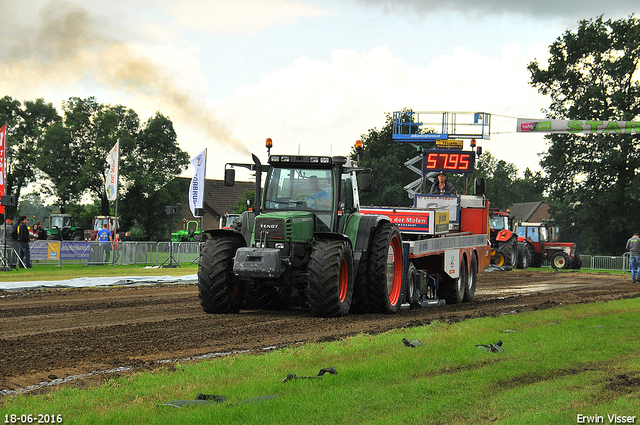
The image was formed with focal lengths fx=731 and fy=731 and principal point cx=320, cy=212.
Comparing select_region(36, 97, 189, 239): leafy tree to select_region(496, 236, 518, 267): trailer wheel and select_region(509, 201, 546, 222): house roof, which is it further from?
select_region(509, 201, 546, 222): house roof

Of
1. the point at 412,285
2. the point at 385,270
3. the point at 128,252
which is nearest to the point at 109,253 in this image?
the point at 128,252

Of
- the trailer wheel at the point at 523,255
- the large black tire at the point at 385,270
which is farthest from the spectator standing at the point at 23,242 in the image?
the trailer wheel at the point at 523,255

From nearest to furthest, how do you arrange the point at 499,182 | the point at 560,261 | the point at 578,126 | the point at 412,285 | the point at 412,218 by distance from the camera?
the point at 412,285, the point at 412,218, the point at 578,126, the point at 560,261, the point at 499,182

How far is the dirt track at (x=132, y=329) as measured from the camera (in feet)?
24.9

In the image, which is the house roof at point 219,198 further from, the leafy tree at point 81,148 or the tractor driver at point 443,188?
the tractor driver at point 443,188

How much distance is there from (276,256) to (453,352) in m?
3.80

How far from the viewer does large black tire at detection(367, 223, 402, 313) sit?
1294 cm

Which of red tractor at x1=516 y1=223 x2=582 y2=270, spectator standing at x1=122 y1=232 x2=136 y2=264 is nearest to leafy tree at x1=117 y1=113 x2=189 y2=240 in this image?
spectator standing at x1=122 y1=232 x2=136 y2=264

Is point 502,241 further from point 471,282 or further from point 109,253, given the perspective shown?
point 109,253

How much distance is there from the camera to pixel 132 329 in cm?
1051

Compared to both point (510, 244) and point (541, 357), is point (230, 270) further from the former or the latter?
point (510, 244)

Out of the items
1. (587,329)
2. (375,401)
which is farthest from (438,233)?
(375,401)

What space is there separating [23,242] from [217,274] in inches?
649

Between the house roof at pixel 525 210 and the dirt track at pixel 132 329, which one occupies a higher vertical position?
the house roof at pixel 525 210
